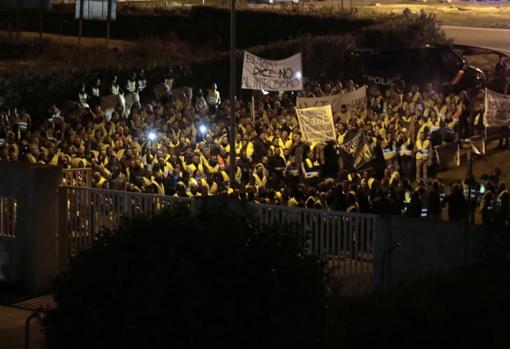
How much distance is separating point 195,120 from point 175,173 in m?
5.84

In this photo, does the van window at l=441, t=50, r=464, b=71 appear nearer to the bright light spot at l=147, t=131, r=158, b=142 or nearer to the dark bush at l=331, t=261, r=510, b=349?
the bright light spot at l=147, t=131, r=158, b=142

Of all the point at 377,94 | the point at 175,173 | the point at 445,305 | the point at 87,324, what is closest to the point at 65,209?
the point at 175,173

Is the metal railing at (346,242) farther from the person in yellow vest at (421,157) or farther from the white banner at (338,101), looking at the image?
the white banner at (338,101)

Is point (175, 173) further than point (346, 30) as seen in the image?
No

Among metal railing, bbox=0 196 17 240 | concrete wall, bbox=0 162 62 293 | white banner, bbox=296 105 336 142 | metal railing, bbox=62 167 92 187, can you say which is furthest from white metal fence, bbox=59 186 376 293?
white banner, bbox=296 105 336 142

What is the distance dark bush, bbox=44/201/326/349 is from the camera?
6387 mm

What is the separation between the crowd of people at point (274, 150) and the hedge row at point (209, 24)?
1532cm

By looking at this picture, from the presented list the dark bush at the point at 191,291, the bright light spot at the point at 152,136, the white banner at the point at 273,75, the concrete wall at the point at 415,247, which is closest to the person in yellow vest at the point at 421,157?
the white banner at the point at 273,75

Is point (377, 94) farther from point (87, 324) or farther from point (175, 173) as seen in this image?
point (87, 324)

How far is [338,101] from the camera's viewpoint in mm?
22609

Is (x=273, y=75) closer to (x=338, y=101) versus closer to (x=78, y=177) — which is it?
(x=338, y=101)

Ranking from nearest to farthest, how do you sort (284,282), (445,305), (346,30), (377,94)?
(284,282) < (445,305) < (377,94) < (346,30)

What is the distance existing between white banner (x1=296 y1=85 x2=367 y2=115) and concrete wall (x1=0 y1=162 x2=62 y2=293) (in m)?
8.71

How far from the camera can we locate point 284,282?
6566mm
